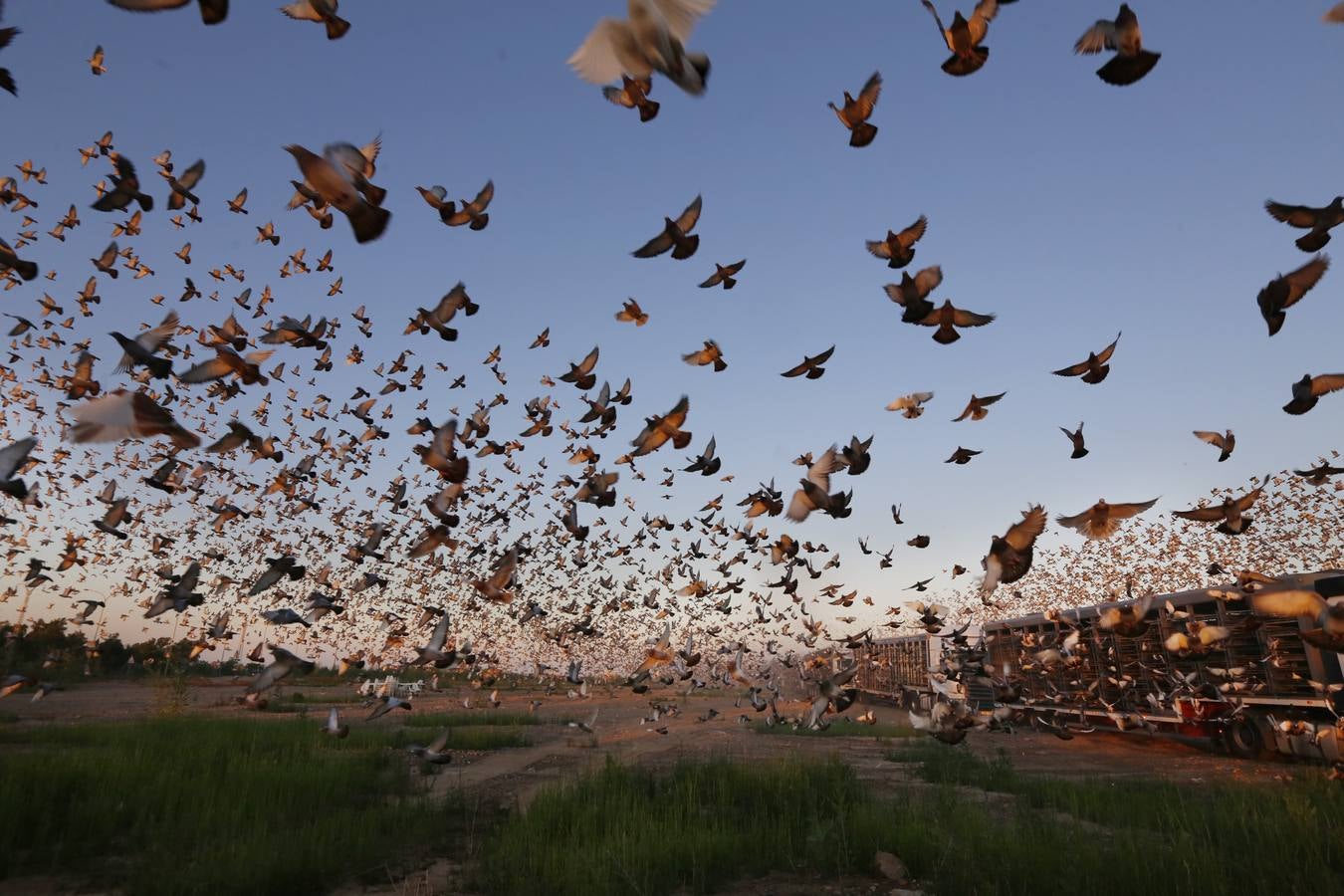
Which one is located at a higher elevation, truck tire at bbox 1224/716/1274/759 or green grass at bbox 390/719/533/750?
truck tire at bbox 1224/716/1274/759

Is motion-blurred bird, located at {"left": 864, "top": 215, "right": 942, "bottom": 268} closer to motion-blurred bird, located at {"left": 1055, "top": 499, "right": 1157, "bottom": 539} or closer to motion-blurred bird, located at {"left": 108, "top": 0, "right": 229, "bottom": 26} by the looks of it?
motion-blurred bird, located at {"left": 1055, "top": 499, "right": 1157, "bottom": 539}

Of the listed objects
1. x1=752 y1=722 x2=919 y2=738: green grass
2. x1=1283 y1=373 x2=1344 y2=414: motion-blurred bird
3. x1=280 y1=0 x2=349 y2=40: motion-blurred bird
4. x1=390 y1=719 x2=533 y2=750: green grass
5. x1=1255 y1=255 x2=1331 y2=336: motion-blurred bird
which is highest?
x1=280 y1=0 x2=349 y2=40: motion-blurred bird

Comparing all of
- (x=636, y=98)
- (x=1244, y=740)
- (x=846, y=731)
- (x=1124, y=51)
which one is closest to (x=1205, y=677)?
(x=1244, y=740)

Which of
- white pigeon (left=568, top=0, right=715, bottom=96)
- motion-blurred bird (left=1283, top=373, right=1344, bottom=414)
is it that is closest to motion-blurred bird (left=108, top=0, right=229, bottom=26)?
white pigeon (left=568, top=0, right=715, bottom=96)

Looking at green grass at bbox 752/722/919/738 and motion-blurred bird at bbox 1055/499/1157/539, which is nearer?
motion-blurred bird at bbox 1055/499/1157/539

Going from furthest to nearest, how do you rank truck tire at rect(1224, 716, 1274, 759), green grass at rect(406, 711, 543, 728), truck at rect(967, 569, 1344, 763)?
green grass at rect(406, 711, 543, 728) < truck tire at rect(1224, 716, 1274, 759) < truck at rect(967, 569, 1344, 763)

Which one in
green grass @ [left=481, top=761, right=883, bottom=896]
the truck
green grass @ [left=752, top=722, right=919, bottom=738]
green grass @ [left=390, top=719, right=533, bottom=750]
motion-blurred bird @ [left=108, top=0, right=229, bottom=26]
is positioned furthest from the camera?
green grass @ [left=752, top=722, right=919, bottom=738]
